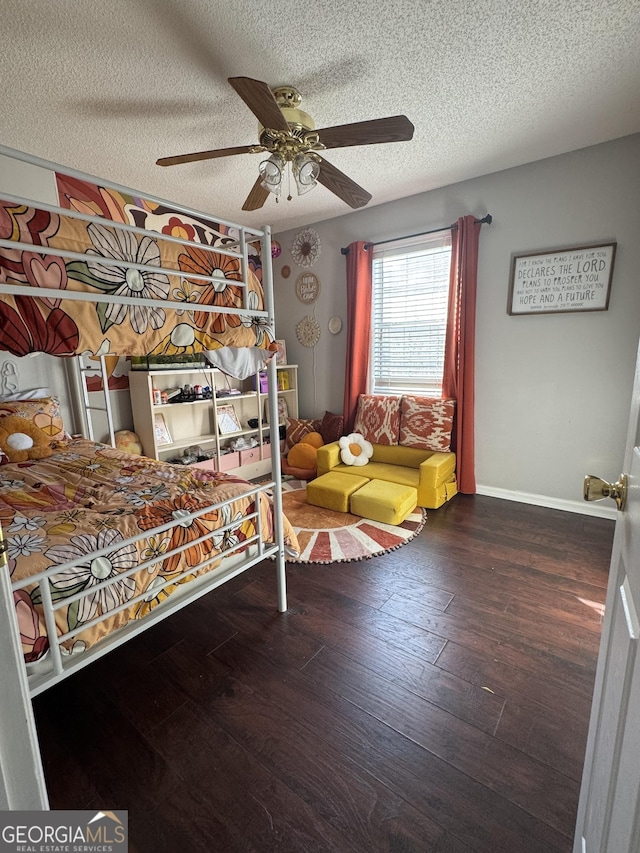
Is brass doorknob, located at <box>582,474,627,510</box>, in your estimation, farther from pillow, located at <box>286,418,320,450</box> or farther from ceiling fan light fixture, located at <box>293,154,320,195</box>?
pillow, located at <box>286,418,320,450</box>

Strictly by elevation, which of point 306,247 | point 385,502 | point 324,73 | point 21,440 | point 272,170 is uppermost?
point 324,73

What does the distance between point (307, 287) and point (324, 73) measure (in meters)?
2.35

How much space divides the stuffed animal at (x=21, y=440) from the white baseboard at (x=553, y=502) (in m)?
3.35

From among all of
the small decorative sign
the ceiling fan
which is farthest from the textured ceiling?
the small decorative sign

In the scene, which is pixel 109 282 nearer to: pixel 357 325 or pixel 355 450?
pixel 355 450

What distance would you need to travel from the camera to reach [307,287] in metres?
4.21

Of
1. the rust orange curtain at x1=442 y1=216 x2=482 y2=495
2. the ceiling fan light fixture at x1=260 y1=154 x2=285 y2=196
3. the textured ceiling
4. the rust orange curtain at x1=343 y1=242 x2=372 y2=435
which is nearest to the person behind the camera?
the textured ceiling

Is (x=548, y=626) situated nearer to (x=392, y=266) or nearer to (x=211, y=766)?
(x=211, y=766)

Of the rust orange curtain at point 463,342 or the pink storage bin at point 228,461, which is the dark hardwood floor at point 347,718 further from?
the pink storage bin at point 228,461

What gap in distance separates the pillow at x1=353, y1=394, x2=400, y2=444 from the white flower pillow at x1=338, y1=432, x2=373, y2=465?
13cm

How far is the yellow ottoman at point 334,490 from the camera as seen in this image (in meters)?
2.99

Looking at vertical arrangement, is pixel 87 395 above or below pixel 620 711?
above

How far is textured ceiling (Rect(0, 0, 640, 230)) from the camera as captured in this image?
1548 mm

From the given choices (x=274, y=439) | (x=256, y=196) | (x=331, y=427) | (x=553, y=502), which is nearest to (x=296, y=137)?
(x=256, y=196)
